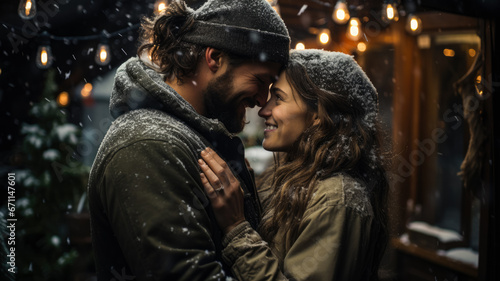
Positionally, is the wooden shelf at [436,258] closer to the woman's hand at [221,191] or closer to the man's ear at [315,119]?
the man's ear at [315,119]

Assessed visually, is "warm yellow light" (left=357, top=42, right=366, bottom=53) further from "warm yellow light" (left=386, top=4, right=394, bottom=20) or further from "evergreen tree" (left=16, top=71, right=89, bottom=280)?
"evergreen tree" (left=16, top=71, right=89, bottom=280)

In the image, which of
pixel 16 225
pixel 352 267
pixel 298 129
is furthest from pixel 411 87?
pixel 16 225

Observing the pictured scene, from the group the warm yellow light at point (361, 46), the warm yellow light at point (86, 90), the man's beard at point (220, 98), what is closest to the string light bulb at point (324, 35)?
the warm yellow light at point (361, 46)

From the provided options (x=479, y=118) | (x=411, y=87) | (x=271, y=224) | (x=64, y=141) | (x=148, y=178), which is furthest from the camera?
(x=411, y=87)

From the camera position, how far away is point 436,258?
516 cm

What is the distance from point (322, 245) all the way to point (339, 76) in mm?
971

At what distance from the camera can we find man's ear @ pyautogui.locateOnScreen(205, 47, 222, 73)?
→ 2111 mm

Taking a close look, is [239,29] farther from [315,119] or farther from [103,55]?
[103,55]

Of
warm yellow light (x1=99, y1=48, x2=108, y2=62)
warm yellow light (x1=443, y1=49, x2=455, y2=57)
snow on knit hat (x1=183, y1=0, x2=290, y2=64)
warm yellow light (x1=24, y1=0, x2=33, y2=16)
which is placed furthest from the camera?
warm yellow light (x1=443, y1=49, x2=455, y2=57)

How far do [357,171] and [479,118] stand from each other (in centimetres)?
217

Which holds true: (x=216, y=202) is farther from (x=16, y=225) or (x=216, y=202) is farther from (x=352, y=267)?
(x=16, y=225)

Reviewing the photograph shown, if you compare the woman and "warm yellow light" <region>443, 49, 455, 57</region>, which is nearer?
the woman

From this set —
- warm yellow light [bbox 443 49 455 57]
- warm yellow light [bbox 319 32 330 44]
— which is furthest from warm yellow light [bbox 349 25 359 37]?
warm yellow light [bbox 443 49 455 57]

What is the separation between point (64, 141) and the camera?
4883 mm
